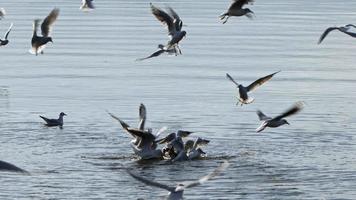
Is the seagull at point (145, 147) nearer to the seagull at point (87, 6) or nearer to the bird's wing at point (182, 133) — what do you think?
the bird's wing at point (182, 133)

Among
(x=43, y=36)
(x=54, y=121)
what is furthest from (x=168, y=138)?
(x=43, y=36)

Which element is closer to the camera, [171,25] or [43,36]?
[171,25]

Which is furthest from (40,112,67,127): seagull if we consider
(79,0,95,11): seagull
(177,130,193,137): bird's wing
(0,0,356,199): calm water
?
(79,0,95,11): seagull

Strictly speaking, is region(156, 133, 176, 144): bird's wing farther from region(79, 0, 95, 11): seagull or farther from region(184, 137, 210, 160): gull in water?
region(79, 0, 95, 11): seagull

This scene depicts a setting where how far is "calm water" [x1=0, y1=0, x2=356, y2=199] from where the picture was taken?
20.3 metres

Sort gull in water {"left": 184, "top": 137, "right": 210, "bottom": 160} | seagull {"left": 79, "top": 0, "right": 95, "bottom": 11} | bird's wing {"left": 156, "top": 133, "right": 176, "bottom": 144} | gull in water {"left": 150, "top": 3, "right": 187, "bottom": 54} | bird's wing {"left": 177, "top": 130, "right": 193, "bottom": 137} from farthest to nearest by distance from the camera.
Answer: seagull {"left": 79, "top": 0, "right": 95, "bottom": 11} < gull in water {"left": 150, "top": 3, "right": 187, "bottom": 54} < bird's wing {"left": 177, "top": 130, "right": 193, "bottom": 137} < bird's wing {"left": 156, "top": 133, "right": 176, "bottom": 144} < gull in water {"left": 184, "top": 137, "right": 210, "bottom": 160}

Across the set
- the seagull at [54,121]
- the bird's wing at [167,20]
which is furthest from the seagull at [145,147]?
the bird's wing at [167,20]

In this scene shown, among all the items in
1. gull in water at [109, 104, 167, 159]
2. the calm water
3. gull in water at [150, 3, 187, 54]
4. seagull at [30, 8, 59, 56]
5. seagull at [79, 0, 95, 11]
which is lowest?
the calm water

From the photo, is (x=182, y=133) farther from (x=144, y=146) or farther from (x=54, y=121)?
(x=54, y=121)

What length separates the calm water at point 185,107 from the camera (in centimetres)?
2027

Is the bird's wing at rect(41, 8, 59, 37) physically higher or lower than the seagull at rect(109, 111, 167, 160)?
higher

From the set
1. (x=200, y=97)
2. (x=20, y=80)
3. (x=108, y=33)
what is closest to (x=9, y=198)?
(x=200, y=97)

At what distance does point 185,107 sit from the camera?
27984mm

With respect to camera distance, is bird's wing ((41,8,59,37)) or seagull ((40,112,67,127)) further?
bird's wing ((41,8,59,37))
